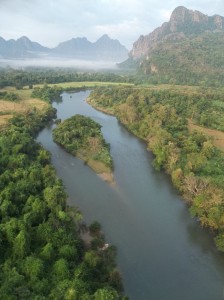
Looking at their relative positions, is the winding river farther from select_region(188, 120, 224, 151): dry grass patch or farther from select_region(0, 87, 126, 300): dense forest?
select_region(188, 120, 224, 151): dry grass patch

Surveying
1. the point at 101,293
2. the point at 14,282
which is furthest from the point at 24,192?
the point at 101,293

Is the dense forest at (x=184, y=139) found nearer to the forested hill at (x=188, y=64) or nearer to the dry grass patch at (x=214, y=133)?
the dry grass patch at (x=214, y=133)

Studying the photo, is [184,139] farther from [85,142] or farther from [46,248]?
[46,248]

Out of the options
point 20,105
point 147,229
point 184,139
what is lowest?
point 147,229

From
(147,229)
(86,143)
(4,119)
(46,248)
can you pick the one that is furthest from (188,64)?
(46,248)

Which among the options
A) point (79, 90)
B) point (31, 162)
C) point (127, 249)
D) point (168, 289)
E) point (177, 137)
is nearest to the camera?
point (168, 289)

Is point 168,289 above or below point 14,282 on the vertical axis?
below

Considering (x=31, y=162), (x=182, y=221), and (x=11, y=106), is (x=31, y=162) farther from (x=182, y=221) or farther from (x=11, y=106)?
(x=11, y=106)
